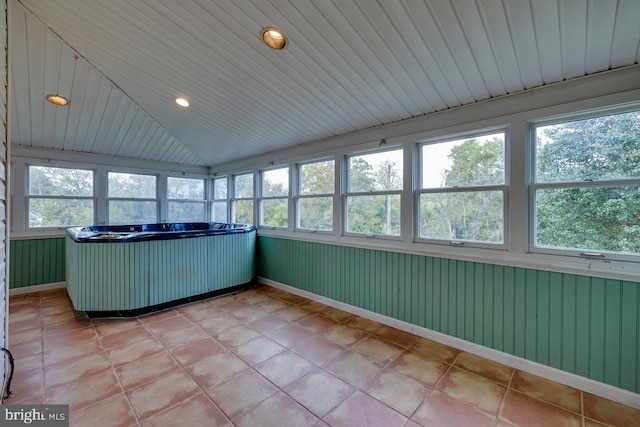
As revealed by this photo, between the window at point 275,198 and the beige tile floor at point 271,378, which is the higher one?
the window at point 275,198

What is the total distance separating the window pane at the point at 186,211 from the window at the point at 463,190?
4740 mm

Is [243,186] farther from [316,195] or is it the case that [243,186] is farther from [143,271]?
[143,271]

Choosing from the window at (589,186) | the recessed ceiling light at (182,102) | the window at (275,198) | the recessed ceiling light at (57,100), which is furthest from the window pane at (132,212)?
the window at (589,186)

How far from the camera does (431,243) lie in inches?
109

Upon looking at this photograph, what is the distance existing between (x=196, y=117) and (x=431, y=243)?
3346mm

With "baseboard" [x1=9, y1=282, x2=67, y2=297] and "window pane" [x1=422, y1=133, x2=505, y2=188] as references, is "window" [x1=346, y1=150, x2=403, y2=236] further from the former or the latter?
"baseboard" [x1=9, y1=282, x2=67, y2=297]

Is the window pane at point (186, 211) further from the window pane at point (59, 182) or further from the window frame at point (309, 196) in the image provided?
the window frame at point (309, 196)

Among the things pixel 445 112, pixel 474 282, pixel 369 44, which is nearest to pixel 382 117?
pixel 445 112

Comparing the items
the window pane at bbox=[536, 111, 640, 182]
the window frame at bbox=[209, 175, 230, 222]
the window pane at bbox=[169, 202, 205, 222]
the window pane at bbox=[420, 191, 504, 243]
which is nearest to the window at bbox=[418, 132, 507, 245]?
the window pane at bbox=[420, 191, 504, 243]

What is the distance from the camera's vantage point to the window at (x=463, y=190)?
2439 mm

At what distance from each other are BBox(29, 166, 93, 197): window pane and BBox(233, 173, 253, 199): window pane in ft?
7.69

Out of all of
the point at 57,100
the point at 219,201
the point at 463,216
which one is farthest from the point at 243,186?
the point at 463,216

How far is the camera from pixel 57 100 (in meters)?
3.25

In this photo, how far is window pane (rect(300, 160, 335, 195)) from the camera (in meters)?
3.75
